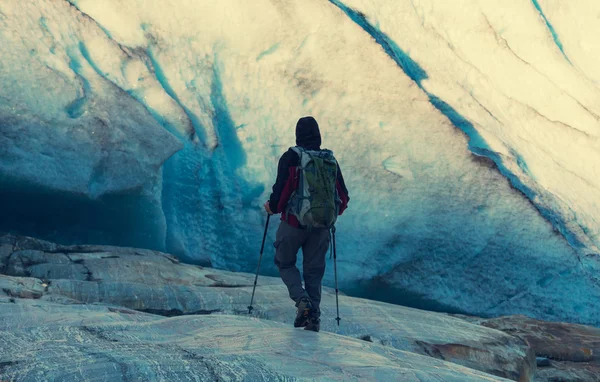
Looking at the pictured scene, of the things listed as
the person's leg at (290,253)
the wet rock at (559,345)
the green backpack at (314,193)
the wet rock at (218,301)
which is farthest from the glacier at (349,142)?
the green backpack at (314,193)

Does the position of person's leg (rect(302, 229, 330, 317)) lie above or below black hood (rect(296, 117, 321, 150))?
below

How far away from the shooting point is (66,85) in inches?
353

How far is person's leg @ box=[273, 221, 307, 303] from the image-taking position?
17.5ft

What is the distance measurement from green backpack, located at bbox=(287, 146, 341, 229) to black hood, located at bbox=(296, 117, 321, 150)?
18cm

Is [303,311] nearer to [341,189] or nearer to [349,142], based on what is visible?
[341,189]

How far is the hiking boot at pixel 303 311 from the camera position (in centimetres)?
535

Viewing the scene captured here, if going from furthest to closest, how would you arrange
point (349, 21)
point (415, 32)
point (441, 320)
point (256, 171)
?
point (415, 32) → point (349, 21) → point (256, 171) → point (441, 320)

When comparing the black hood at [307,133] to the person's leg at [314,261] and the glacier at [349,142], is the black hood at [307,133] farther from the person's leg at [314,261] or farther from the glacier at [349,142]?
the glacier at [349,142]

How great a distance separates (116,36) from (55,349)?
776cm

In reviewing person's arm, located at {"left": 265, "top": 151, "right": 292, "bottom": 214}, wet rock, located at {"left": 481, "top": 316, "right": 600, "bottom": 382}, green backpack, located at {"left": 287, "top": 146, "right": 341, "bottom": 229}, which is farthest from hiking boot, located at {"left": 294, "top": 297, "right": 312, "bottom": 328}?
wet rock, located at {"left": 481, "top": 316, "right": 600, "bottom": 382}

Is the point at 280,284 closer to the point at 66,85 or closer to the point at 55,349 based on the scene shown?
the point at 66,85

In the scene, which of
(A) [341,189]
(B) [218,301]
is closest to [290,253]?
(A) [341,189]

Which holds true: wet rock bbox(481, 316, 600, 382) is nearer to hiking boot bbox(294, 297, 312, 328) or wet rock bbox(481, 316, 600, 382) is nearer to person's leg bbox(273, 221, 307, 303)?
hiking boot bbox(294, 297, 312, 328)

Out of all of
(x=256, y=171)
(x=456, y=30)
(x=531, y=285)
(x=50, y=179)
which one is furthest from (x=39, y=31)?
(x=531, y=285)
